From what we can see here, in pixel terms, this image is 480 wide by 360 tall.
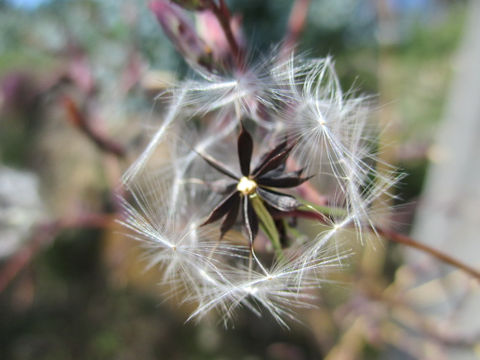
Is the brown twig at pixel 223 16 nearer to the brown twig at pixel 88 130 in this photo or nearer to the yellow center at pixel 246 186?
the yellow center at pixel 246 186

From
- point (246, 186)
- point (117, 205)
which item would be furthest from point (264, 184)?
point (117, 205)

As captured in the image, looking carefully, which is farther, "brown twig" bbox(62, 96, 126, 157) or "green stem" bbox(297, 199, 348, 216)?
"brown twig" bbox(62, 96, 126, 157)

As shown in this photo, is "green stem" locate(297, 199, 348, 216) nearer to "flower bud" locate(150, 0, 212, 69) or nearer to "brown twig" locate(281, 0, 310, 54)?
"flower bud" locate(150, 0, 212, 69)

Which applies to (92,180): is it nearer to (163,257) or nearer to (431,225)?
(431,225)

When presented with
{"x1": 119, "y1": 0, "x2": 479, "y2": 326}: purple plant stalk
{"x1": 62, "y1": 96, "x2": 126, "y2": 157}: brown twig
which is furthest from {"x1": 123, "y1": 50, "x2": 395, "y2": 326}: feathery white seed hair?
{"x1": 62, "y1": 96, "x2": 126, "y2": 157}: brown twig

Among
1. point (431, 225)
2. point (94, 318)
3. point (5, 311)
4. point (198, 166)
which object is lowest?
point (5, 311)

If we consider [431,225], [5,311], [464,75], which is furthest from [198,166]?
[464,75]

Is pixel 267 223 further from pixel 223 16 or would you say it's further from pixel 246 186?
pixel 223 16
